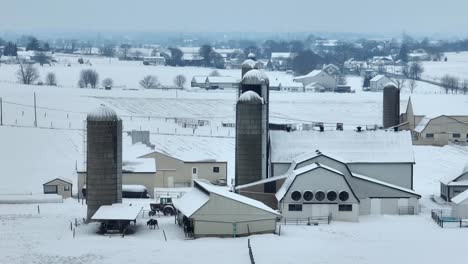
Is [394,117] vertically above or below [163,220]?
above

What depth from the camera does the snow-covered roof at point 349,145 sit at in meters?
43.3

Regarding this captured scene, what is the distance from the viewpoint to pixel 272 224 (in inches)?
1417

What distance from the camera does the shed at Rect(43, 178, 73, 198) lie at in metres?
45.5

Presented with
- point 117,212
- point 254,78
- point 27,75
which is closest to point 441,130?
point 254,78

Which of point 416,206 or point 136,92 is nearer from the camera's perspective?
point 416,206

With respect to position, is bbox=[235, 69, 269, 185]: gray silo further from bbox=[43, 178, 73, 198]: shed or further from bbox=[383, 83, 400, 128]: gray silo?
bbox=[383, 83, 400, 128]: gray silo

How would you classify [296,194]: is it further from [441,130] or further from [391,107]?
[441,130]

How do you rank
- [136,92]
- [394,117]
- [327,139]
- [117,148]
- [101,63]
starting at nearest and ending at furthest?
[117,148] < [327,139] < [394,117] < [136,92] < [101,63]

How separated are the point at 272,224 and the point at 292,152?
306 inches

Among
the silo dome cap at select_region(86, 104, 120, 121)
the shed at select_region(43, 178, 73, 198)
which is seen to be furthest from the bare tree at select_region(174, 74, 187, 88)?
the silo dome cap at select_region(86, 104, 120, 121)

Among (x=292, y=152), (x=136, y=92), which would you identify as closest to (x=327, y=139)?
(x=292, y=152)

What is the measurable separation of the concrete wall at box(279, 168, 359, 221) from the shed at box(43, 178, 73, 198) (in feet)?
38.2

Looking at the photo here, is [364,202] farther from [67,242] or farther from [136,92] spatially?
[136,92]

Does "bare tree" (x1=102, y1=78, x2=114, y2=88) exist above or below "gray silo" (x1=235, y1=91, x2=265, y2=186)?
above
